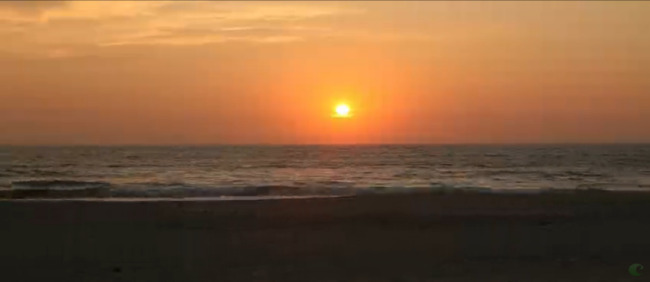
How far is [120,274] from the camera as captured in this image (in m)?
8.02

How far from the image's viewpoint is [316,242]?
9.77 m

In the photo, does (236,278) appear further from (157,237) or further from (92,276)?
(157,237)

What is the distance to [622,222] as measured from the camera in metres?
11.8

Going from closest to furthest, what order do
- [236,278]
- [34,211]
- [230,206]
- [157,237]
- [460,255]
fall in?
[236,278] → [460,255] → [157,237] → [34,211] → [230,206]

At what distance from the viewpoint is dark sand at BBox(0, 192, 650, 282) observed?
8.16 m

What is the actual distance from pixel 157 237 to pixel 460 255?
14.1ft

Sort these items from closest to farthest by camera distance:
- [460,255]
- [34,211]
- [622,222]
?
1. [460,255]
2. [622,222]
3. [34,211]

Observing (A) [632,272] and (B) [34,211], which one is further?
(B) [34,211]

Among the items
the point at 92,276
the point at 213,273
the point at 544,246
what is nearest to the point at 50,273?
the point at 92,276

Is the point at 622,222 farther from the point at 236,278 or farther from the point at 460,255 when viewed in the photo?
the point at 236,278

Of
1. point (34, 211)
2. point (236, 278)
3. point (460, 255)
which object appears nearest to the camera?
point (236, 278)

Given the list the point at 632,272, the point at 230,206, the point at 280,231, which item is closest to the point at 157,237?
the point at 280,231

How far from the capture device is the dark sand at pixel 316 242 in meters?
8.16

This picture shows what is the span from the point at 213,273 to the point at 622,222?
734 centimetres
